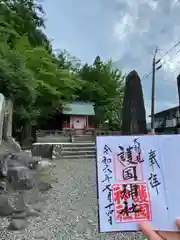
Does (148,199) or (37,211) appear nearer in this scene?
(148,199)

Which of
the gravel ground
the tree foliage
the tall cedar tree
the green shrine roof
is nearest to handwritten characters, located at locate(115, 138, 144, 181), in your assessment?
the tall cedar tree

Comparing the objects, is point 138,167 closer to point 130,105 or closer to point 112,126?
point 130,105

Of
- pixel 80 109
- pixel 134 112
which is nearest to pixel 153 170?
pixel 134 112

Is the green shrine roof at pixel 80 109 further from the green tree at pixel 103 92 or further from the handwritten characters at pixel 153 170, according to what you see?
the handwritten characters at pixel 153 170

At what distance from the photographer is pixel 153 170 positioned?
3.46 feet

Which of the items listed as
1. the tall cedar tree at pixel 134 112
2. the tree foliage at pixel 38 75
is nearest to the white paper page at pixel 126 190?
the tall cedar tree at pixel 134 112

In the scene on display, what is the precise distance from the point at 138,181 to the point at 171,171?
140mm

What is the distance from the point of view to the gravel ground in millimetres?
3307

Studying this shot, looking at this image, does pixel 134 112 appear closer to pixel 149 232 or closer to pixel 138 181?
pixel 138 181

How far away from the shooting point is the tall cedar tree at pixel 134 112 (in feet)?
4.90

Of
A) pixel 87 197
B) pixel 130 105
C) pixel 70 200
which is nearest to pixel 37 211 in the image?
pixel 70 200

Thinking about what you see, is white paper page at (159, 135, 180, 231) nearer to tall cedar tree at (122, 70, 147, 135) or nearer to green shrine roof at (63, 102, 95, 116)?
tall cedar tree at (122, 70, 147, 135)

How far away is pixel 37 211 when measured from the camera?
4172 mm

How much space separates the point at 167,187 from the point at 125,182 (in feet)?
0.55
